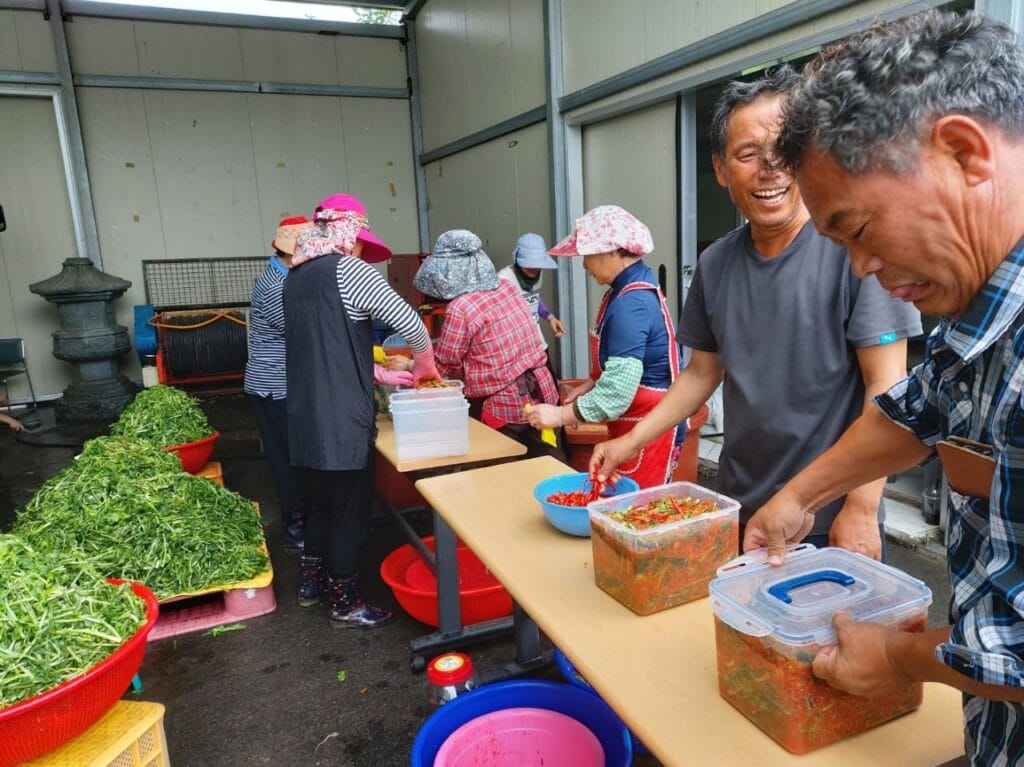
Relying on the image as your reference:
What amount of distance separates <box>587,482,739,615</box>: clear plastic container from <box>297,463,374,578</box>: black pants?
1740mm

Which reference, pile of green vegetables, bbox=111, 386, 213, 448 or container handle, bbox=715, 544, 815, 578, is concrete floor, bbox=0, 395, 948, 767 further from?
container handle, bbox=715, 544, 815, 578

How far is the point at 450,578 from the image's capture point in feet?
9.02

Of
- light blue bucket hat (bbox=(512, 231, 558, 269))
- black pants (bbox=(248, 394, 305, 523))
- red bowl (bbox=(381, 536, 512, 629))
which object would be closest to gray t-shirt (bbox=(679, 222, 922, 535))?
red bowl (bbox=(381, 536, 512, 629))

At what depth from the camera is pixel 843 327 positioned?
57.3 inches

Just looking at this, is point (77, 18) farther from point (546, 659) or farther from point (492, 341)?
point (546, 659)

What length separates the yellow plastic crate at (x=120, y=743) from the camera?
162 cm

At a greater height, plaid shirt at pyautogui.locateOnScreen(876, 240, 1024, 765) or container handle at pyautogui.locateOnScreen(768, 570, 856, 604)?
plaid shirt at pyautogui.locateOnScreen(876, 240, 1024, 765)

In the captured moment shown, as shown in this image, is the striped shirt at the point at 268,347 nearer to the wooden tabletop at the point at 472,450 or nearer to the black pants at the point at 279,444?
the black pants at the point at 279,444

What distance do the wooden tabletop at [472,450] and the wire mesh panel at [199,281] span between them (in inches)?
251

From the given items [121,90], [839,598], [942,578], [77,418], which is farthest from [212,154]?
[839,598]

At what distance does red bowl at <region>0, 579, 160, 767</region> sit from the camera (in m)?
1.50

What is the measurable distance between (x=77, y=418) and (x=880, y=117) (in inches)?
333

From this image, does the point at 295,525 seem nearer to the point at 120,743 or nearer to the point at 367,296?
the point at 367,296

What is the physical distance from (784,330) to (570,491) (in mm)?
723
